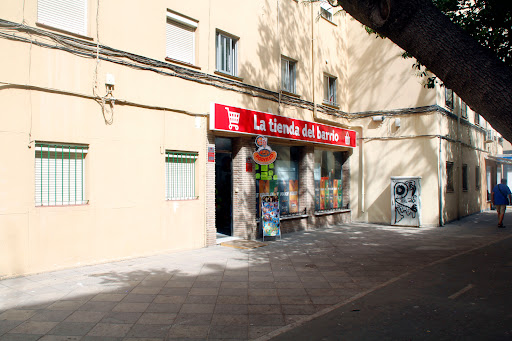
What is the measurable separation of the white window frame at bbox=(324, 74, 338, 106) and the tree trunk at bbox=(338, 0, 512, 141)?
10.8 metres

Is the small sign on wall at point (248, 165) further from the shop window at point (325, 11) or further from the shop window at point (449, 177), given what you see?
the shop window at point (449, 177)

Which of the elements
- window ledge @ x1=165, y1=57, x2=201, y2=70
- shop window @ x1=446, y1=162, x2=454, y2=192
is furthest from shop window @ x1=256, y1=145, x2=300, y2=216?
shop window @ x1=446, y1=162, x2=454, y2=192

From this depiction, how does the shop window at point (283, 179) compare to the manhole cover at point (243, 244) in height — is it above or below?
above

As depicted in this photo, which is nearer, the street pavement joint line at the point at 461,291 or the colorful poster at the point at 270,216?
the street pavement joint line at the point at 461,291

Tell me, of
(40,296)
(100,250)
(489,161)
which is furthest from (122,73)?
(489,161)

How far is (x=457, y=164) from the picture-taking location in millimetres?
16297

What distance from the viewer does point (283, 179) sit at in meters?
12.8

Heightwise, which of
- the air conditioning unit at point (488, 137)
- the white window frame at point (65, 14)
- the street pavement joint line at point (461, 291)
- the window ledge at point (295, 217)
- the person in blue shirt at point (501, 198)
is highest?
the white window frame at point (65, 14)

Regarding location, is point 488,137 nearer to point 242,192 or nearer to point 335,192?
point 335,192

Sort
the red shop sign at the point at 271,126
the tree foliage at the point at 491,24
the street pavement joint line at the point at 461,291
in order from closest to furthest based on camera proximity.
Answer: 1. the street pavement joint line at the point at 461,291
2. the tree foliage at the point at 491,24
3. the red shop sign at the point at 271,126

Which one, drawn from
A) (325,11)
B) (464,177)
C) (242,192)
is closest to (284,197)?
(242,192)

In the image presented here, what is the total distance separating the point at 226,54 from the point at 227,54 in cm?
6

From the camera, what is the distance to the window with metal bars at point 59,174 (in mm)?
7090

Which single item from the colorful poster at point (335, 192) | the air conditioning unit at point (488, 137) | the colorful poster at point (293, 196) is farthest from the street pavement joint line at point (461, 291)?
the air conditioning unit at point (488, 137)
